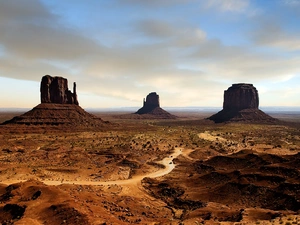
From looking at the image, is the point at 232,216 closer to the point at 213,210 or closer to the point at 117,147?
the point at 213,210

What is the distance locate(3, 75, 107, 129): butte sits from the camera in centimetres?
10819

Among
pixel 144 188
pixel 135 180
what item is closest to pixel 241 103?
pixel 135 180

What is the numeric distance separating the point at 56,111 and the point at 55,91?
11946mm

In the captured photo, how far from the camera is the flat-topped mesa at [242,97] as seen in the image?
18775 cm

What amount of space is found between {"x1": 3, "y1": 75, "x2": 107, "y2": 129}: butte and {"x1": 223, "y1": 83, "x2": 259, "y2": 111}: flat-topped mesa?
108 m

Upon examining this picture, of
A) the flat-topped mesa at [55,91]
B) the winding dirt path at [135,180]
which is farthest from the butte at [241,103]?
the winding dirt path at [135,180]

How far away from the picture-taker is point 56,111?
383 feet

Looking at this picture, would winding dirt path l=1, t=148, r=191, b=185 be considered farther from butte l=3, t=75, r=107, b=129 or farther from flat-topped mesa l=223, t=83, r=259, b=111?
flat-topped mesa l=223, t=83, r=259, b=111

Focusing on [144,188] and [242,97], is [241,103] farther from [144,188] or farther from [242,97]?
[144,188]

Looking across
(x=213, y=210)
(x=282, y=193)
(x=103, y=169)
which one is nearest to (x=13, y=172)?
(x=103, y=169)

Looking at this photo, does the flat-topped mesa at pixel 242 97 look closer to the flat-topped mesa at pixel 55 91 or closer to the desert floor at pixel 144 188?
the flat-topped mesa at pixel 55 91

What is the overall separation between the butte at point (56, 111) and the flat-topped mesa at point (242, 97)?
353 feet

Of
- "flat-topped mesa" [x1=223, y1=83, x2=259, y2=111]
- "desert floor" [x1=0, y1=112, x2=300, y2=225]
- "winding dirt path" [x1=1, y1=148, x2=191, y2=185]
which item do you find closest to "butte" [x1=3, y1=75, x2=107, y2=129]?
"desert floor" [x1=0, y1=112, x2=300, y2=225]

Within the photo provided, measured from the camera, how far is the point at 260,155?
1811 inches
